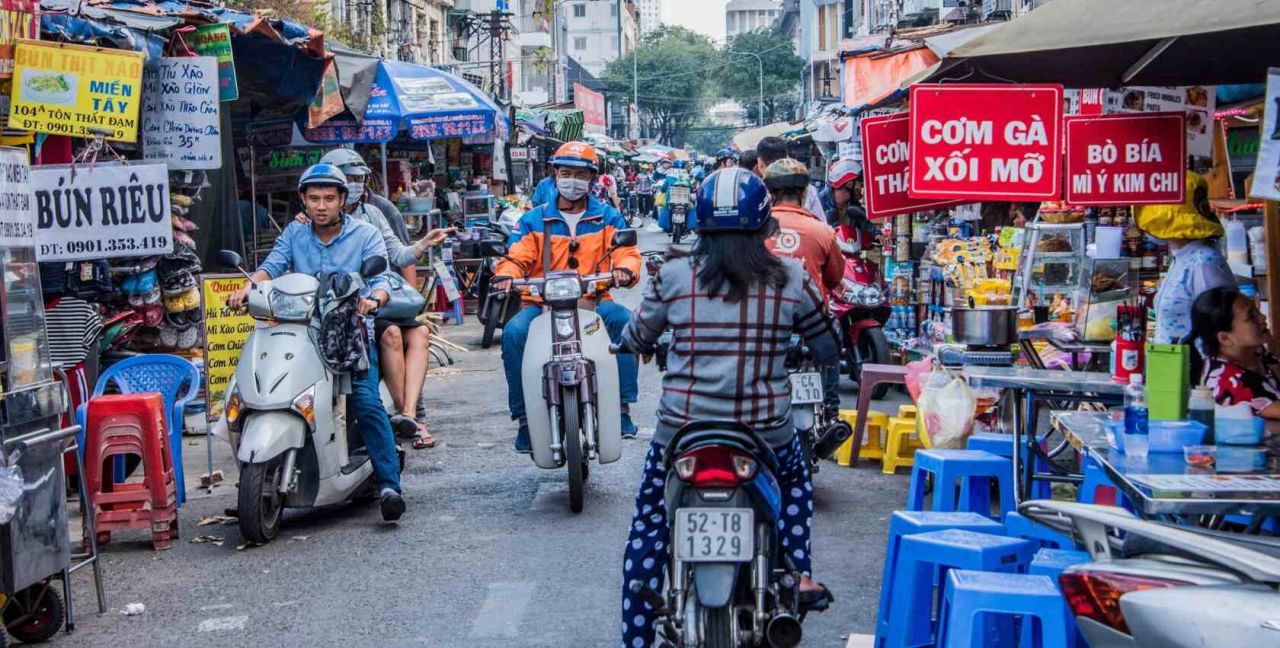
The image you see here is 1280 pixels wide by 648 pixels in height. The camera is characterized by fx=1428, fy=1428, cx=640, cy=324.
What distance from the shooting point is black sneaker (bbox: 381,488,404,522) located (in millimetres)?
7262

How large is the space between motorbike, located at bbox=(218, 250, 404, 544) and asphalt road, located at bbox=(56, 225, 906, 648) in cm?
25

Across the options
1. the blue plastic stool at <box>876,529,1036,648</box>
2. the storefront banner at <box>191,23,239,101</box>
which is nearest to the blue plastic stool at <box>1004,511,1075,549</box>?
the blue plastic stool at <box>876,529,1036,648</box>

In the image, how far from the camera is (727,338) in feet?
14.8

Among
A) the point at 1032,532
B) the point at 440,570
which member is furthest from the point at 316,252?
the point at 1032,532

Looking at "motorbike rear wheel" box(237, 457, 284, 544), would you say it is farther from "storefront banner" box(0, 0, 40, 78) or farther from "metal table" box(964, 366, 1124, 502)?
"metal table" box(964, 366, 1124, 502)

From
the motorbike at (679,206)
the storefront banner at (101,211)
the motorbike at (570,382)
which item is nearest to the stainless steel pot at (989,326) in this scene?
the motorbike at (570,382)

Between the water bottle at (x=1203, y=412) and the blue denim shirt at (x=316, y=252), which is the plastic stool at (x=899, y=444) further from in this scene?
the water bottle at (x=1203, y=412)

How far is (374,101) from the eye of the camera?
15.4m

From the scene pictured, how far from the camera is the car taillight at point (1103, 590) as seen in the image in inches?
116

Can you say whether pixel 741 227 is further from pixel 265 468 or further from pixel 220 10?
pixel 220 10

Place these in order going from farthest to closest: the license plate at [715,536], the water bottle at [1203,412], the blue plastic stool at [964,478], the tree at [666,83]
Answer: the tree at [666,83] < the blue plastic stool at [964,478] < the water bottle at [1203,412] < the license plate at [715,536]

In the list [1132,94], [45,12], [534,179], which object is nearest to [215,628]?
[45,12]

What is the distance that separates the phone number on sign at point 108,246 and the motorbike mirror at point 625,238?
2632 millimetres

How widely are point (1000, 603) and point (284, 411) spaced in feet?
12.8
